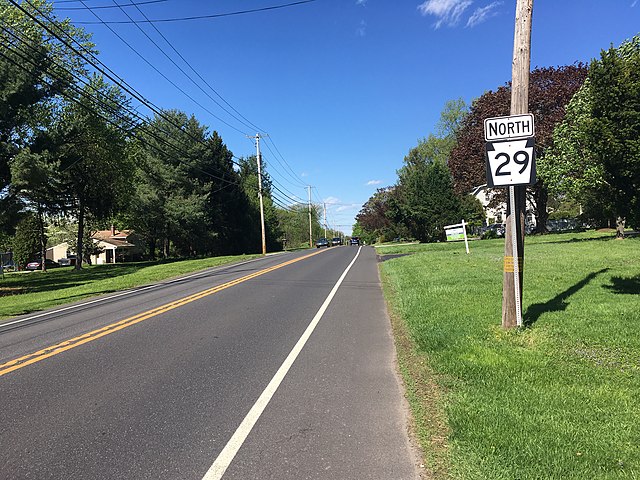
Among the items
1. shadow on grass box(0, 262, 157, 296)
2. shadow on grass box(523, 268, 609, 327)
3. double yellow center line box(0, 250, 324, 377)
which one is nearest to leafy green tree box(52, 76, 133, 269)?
shadow on grass box(0, 262, 157, 296)

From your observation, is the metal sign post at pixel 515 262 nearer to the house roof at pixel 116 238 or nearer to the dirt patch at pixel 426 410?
the dirt patch at pixel 426 410

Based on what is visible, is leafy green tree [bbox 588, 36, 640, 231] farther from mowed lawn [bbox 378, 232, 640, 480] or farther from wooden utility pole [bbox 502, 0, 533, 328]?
wooden utility pole [bbox 502, 0, 533, 328]

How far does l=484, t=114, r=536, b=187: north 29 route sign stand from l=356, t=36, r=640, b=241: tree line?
196 inches

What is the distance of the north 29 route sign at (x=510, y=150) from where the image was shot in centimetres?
654

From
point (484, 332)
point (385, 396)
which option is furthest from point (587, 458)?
point (484, 332)

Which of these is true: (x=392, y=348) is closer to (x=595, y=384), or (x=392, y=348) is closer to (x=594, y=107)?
(x=595, y=384)

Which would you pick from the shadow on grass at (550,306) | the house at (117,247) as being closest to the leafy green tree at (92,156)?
the shadow on grass at (550,306)

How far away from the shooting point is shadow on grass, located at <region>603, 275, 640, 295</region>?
9.33m

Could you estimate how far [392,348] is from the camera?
6.93m

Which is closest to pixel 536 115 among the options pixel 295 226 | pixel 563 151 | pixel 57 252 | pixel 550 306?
pixel 563 151

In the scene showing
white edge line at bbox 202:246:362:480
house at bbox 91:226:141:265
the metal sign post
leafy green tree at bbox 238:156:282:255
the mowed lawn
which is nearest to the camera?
the mowed lawn

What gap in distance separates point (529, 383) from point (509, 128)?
3.73 metres

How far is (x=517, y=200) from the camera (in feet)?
22.8

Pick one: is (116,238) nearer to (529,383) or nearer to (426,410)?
(426,410)
